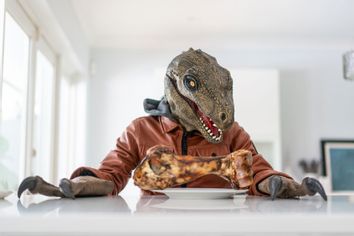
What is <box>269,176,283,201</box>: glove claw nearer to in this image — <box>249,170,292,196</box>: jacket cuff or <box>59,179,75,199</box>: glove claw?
<box>249,170,292,196</box>: jacket cuff

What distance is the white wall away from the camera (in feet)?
14.7

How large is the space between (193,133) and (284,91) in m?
3.72

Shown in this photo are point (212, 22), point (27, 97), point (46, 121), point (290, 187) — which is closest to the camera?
point (290, 187)

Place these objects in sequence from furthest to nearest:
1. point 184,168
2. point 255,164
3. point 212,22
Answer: point 212,22 → point 255,164 → point 184,168

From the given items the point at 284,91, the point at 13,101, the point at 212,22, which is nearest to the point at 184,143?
the point at 13,101

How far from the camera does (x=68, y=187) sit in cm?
78

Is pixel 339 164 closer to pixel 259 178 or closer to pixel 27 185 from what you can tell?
pixel 259 178

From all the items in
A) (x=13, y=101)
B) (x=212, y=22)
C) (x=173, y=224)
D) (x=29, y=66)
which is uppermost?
(x=212, y=22)

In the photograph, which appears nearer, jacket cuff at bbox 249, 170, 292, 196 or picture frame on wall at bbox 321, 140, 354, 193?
jacket cuff at bbox 249, 170, 292, 196

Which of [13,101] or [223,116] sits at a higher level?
[13,101]

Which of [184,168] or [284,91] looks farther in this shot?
[284,91]

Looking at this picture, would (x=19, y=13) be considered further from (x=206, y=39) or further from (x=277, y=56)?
(x=277, y=56)

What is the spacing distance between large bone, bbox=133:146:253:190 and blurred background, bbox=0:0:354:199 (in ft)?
8.18

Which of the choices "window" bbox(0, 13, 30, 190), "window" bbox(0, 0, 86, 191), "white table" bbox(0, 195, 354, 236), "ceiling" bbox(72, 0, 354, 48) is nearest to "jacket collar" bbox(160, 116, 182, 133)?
"white table" bbox(0, 195, 354, 236)
